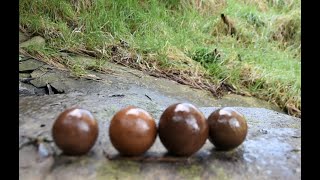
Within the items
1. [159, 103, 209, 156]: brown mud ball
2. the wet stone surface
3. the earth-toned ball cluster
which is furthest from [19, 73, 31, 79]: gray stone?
[159, 103, 209, 156]: brown mud ball

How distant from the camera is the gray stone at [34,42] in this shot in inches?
140

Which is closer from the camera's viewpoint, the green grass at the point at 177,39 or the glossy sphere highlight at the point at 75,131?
the glossy sphere highlight at the point at 75,131

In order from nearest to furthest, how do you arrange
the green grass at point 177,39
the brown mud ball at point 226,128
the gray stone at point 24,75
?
the brown mud ball at point 226,128
the gray stone at point 24,75
the green grass at point 177,39

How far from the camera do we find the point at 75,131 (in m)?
1.34

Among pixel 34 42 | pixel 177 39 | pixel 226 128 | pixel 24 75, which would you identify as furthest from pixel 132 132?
pixel 177 39

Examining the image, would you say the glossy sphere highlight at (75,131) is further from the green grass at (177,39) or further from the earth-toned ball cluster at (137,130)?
the green grass at (177,39)

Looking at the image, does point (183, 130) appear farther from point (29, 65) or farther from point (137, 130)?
point (29, 65)

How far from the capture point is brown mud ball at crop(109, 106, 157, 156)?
4.42 ft

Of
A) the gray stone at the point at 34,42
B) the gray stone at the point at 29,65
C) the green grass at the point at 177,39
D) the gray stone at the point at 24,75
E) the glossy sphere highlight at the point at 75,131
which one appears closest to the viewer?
the glossy sphere highlight at the point at 75,131

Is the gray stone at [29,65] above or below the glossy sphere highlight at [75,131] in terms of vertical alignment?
below

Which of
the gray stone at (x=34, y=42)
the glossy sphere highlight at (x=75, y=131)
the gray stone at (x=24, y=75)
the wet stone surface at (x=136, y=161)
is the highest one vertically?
the glossy sphere highlight at (x=75, y=131)

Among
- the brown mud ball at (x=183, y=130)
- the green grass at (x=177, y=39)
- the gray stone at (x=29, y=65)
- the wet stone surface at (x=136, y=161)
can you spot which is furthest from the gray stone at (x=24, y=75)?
the brown mud ball at (x=183, y=130)

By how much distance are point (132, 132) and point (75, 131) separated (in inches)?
7.2

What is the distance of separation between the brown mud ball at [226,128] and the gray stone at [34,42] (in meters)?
2.44
